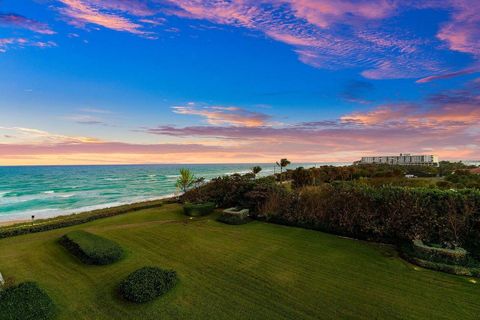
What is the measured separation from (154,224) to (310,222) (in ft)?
30.8

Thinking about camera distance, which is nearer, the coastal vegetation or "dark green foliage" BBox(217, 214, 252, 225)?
the coastal vegetation

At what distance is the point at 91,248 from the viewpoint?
10.7 m

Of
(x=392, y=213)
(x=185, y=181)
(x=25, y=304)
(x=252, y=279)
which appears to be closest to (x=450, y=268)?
(x=392, y=213)

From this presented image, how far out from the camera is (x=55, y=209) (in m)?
36.2

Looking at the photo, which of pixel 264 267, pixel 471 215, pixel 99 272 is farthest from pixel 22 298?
pixel 471 215

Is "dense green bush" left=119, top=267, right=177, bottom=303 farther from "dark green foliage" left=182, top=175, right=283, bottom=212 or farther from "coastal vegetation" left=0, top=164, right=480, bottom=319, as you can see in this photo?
"dark green foliage" left=182, top=175, right=283, bottom=212

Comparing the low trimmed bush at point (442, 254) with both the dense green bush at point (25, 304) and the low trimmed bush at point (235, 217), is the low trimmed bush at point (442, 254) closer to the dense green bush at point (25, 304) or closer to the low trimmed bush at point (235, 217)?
the low trimmed bush at point (235, 217)

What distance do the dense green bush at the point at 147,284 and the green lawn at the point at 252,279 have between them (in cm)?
23

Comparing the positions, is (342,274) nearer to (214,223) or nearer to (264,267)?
(264,267)

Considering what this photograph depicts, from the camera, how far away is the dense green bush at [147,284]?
305 inches

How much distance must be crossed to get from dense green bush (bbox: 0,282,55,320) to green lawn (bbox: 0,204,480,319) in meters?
0.43

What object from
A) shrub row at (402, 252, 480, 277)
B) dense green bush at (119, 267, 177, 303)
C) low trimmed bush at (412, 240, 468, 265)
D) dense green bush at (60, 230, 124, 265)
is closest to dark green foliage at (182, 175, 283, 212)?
low trimmed bush at (412, 240, 468, 265)

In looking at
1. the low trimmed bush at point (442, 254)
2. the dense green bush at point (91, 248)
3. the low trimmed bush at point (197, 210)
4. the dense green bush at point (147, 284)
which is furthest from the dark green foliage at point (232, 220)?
the low trimmed bush at point (442, 254)

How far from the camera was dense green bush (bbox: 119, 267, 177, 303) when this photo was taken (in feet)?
25.4
